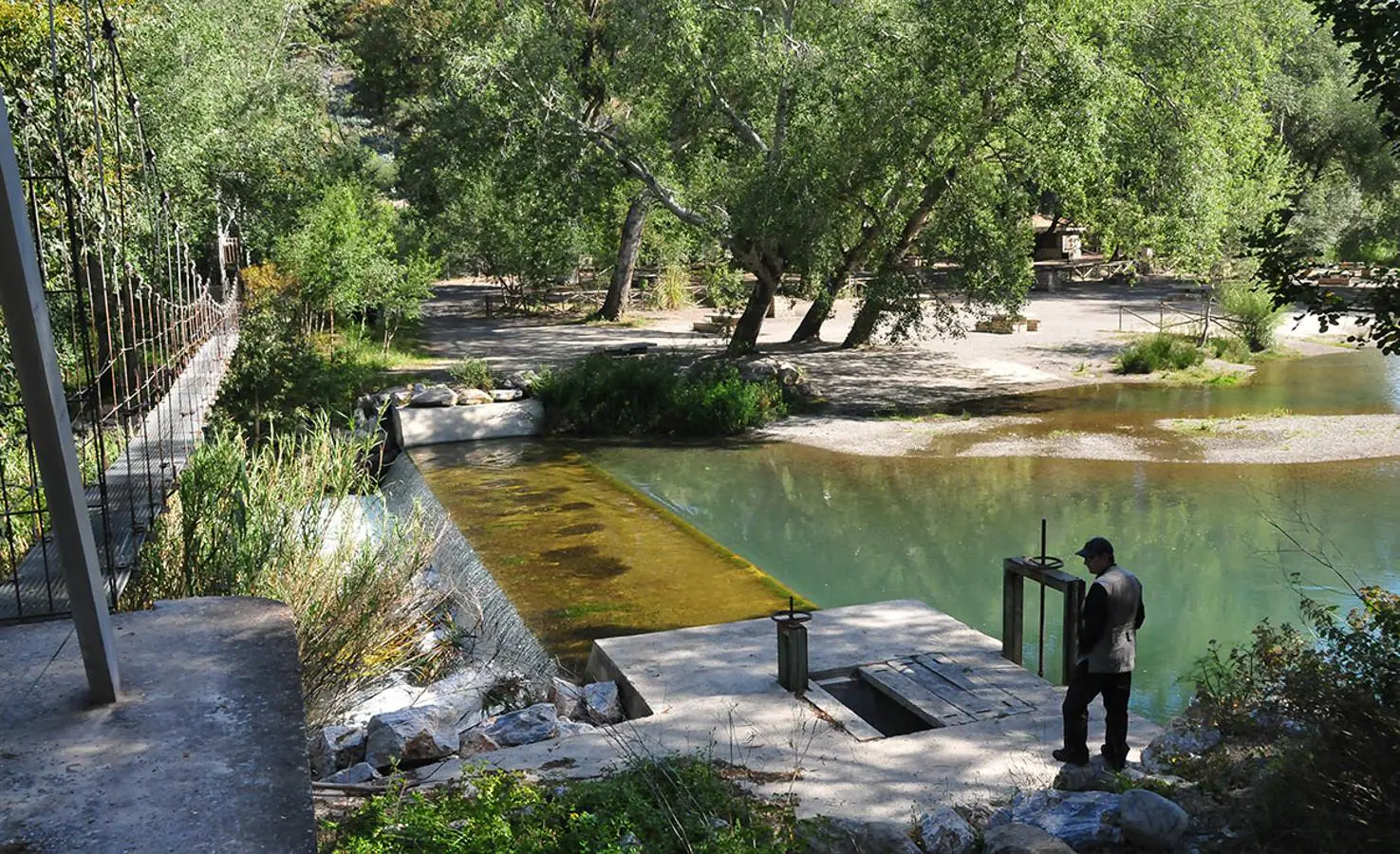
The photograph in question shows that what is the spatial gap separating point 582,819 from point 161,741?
5.03 feet

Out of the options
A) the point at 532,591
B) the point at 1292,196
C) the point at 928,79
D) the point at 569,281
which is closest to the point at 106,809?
the point at 532,591

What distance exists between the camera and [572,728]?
7.23 metres

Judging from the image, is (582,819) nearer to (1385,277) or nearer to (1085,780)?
(1085,780)

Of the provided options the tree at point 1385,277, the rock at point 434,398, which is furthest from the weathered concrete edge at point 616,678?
the rock at point 434,398

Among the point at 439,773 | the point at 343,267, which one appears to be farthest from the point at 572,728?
the point at 343,267

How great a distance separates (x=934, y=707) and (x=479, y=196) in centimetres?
2322

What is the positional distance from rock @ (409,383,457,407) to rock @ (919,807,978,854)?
14.9 metres

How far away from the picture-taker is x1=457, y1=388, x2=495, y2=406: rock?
19406 mm

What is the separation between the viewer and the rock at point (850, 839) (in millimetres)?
4883

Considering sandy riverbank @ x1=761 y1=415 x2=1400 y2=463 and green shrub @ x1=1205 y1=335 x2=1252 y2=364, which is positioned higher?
green shrub @ x1=1205 y1=335 x2=1252 y2=364

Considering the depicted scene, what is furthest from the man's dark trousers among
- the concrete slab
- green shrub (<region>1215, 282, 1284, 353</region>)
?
green shrub (<region>1215, 282, 1284, 353</region>)

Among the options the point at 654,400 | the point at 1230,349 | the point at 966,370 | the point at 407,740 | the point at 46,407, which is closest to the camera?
the point at 46,407

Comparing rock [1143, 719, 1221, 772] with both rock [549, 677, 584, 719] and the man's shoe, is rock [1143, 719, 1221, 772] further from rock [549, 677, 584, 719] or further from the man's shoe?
rock [549, 677, 584, 719]

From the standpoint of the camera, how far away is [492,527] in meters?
13.5
